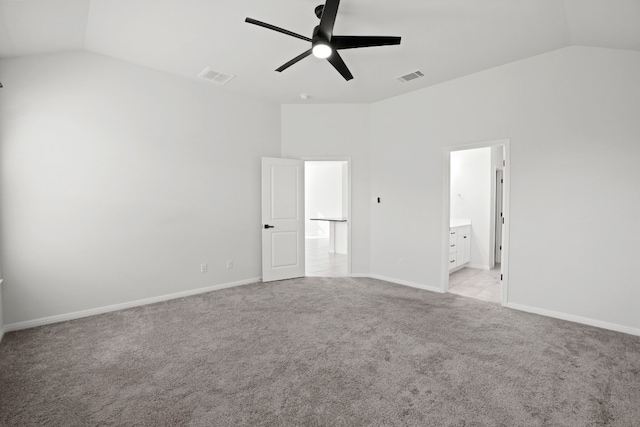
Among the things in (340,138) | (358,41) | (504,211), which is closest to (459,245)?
(504,211)

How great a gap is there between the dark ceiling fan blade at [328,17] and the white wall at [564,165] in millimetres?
2634

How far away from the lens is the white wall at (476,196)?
5.99 m

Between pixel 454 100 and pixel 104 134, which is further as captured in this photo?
pixel 454 100

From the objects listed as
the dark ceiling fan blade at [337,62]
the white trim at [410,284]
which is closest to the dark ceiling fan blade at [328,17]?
the dark ceiling fan blade at [337,62]

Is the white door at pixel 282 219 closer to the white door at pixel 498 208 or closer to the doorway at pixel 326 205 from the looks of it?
the doorway at pixel 326 205

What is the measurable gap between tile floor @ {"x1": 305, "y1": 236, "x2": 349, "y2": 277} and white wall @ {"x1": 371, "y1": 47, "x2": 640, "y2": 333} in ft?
6.32

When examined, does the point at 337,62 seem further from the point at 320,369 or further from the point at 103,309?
the point at 103,309

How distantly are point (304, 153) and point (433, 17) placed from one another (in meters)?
2.99

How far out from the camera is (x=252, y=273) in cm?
511

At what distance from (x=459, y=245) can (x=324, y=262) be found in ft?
8.97

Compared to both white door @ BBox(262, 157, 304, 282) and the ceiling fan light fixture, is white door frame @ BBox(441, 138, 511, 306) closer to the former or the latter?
white door @ BBox(262, 157, 304, 282)

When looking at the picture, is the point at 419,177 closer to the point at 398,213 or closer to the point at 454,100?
the point at 398,213

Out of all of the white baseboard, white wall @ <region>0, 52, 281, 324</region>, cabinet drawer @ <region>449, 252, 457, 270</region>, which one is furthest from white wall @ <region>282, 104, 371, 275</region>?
the white baseboard

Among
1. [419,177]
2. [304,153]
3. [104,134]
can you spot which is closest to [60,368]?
[104,134]
